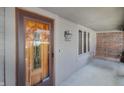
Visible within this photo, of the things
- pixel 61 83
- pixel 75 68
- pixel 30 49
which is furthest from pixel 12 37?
pixel 75 68

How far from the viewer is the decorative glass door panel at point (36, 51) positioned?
9.68 feet

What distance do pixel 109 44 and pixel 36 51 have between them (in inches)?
322

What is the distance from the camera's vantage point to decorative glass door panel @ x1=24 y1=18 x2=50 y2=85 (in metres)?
2.95

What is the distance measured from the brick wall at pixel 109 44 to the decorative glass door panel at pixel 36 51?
24.8ft

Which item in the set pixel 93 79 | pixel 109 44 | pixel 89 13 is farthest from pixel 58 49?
pixel 109 44

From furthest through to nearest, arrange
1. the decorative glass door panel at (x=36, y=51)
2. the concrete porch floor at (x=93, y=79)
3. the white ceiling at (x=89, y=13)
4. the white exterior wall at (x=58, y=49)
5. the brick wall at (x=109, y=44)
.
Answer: the brick wall at (x=109, y=44) < the concrete porch floor at (x=93, y=79) < the white ceiling at (x=89, y=13) < the decorative glass door panel at (x=36, y=51) < the white exterior wall at (x=58, y=49)

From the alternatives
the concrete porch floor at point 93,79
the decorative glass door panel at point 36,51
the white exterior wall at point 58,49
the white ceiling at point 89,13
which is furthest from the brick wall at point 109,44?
the decorative glass door panel at point 36,51

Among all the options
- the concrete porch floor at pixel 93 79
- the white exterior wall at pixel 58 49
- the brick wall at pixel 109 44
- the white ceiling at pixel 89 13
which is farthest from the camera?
the brick wall at pixel 109 44

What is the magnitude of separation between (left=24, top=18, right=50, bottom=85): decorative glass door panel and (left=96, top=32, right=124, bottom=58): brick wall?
297 inches

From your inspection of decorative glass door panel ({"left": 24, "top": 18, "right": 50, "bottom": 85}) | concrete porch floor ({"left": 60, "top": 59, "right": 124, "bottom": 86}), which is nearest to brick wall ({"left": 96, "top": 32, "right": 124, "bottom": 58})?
concrete porch floor ({"left": 60, "top": 59, "right": 124, "bottom": 86})

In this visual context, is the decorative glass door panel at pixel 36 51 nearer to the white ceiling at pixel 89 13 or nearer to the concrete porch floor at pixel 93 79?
the white ceiling at pixel 89 13

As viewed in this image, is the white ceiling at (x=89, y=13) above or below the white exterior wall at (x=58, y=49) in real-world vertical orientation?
above

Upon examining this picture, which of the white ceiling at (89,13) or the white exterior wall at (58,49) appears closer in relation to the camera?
the white exterior wall at (58,49)
